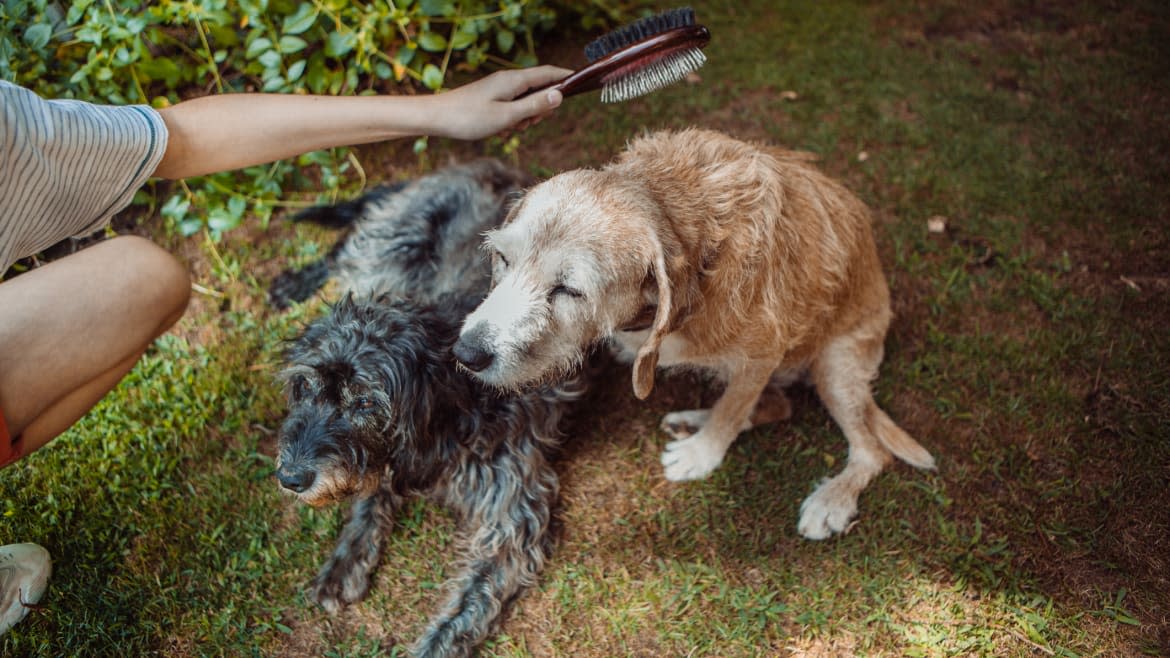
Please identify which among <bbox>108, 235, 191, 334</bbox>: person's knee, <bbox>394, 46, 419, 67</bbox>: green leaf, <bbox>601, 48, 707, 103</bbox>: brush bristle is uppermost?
<bbox>601, 48, 707, 103</bbox>: brush bristle

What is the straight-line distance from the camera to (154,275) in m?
2.70

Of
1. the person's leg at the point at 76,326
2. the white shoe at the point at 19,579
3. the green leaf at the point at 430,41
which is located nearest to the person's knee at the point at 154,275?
the person's leg at the point at 76,326

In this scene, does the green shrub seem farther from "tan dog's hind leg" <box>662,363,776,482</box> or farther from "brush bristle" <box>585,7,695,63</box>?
"tan dog's hind leg" <box>662,363,776,482</box>

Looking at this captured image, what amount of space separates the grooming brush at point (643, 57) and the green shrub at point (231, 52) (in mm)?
1632

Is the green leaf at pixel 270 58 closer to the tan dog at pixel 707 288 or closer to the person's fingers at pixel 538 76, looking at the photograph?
the person's fingers at pixel 538 76

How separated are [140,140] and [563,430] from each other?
2097 mm

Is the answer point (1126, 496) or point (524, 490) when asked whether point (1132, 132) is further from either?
point (524, 490)

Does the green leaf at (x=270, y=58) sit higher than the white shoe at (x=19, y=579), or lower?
higher

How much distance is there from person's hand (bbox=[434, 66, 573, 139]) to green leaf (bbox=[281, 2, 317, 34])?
4.87ft

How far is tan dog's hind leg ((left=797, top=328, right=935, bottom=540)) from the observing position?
324 centimetres

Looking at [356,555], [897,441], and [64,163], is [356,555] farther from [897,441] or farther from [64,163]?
[897,441]

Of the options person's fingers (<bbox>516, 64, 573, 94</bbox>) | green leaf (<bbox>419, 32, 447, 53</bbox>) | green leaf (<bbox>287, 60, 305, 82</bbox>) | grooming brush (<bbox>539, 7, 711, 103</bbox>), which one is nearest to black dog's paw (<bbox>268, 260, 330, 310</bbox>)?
green leaf (<bbox>287, 60, 305, 82</bbox>)

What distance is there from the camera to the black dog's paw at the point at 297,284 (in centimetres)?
405


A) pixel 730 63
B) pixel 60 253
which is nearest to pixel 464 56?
pixel 730 63
